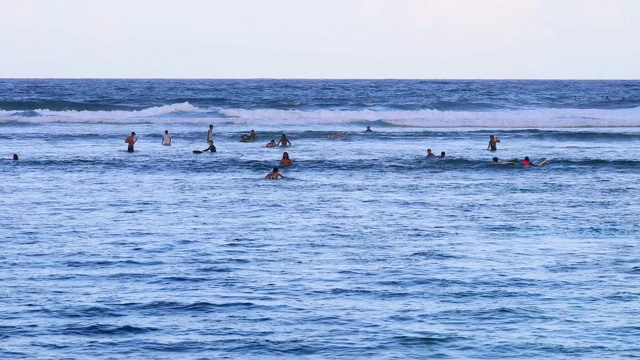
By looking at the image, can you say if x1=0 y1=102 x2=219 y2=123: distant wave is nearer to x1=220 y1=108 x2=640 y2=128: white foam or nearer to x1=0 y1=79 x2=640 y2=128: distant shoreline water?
x1=0 y1=79 x2=640 y2=128: distant shoreline water

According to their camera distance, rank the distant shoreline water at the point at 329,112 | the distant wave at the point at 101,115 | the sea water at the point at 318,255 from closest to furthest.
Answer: the sea water at the point at 318,255 → the distant wave at the point at 101,115 → the distant shoreline water at the point at 329,112

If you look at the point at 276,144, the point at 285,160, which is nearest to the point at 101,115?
the point at 276,144

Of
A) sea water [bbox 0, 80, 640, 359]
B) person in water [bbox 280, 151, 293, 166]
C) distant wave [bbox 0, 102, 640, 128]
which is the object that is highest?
distant wave [bbox 0, 102, 640, 128]

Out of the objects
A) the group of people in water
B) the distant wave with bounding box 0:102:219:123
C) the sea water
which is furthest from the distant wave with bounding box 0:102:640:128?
the sea water

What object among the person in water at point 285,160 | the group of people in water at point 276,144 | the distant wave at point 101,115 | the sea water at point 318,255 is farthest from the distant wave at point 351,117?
the person in water at point 285,160

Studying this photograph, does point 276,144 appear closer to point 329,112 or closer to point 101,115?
point 329,112

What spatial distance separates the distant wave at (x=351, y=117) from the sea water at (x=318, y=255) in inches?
1016

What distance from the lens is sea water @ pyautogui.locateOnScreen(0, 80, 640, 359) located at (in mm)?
15242

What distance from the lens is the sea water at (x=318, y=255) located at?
15.2 meters

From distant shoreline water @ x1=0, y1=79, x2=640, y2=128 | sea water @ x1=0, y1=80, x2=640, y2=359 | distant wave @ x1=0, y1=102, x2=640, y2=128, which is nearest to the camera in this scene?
sea water @ x1=0, y1=80, x2=640, y2=359

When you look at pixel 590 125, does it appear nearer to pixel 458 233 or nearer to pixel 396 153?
pixel 396 153

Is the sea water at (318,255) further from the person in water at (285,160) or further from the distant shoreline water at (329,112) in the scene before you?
the distant shoreline water at (329,112)

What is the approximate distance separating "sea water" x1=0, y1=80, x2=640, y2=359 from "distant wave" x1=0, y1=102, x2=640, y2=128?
2581 centimetres

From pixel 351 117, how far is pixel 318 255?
2229 inches
